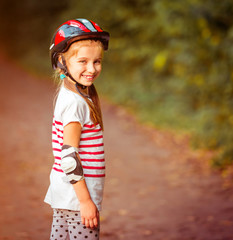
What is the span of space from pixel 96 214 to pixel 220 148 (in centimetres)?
543

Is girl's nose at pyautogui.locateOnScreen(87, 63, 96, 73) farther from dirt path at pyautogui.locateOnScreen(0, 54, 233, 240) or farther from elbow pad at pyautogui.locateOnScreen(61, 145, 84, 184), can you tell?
dirt path at pyautogui.locateOnScreen(0, 54, 233, 240)

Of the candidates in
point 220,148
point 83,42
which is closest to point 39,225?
point 83,42

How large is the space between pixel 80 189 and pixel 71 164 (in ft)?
0.46

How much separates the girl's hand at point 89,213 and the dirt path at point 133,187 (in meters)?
2.40

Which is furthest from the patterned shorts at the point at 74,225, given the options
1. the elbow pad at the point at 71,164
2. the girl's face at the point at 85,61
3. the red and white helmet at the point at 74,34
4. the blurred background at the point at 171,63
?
the blurred background at the point at 171,63

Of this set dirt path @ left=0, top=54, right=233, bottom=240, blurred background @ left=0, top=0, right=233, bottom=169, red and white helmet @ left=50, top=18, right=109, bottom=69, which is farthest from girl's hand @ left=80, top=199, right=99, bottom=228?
blurred background @ left=0, top=0, right=233, bottom=169

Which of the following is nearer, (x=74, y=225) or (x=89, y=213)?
(x=89, y=213)

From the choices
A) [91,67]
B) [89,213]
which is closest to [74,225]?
[89,213]

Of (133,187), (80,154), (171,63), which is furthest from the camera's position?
(171,63)

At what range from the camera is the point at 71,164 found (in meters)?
2.22

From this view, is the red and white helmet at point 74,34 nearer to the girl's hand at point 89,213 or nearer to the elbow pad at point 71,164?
the elbow pad at point 71,164

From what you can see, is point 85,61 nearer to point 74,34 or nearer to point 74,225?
point 74,34

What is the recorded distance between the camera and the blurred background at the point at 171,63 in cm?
712

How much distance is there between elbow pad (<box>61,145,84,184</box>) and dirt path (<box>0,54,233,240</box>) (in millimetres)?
2533
